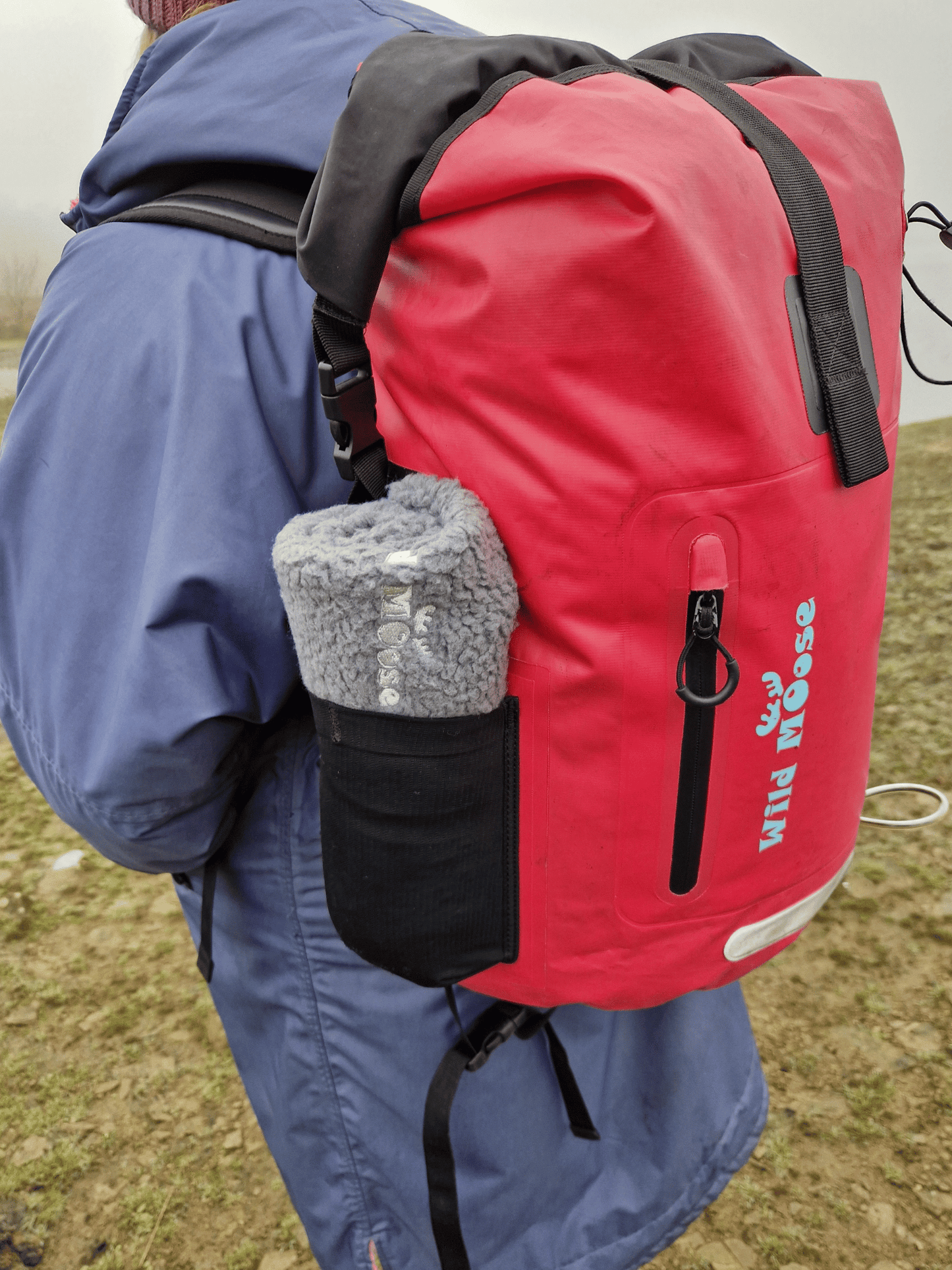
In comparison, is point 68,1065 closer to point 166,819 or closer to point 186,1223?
point 186,1223

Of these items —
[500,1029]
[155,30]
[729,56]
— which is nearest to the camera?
[729,56]

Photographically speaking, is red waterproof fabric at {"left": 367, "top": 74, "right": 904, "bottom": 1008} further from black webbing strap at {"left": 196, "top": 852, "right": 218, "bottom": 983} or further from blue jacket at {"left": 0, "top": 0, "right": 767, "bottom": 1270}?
black webbing strap at {"left": 196, "top": 852, "right": 218, "bottom": 983}

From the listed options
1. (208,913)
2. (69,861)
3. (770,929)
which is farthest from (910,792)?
(69,861)

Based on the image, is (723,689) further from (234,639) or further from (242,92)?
(242,92)

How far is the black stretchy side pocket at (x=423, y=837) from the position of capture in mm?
759

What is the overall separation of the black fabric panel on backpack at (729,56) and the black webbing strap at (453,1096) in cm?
92

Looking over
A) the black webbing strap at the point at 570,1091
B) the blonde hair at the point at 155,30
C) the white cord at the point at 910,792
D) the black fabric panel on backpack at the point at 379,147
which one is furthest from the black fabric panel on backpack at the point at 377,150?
the white cord at the point at 910,792

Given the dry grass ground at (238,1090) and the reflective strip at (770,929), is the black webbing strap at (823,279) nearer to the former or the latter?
the reflective strip at (770,929)

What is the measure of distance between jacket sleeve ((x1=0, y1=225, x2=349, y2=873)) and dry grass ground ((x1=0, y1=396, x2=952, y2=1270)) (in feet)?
4.09

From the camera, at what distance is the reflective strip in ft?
2.80

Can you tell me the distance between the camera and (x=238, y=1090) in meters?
1.99

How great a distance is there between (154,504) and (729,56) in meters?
0.67

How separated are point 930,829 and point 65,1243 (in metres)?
2.20

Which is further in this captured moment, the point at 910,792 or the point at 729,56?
the point at 910,792
